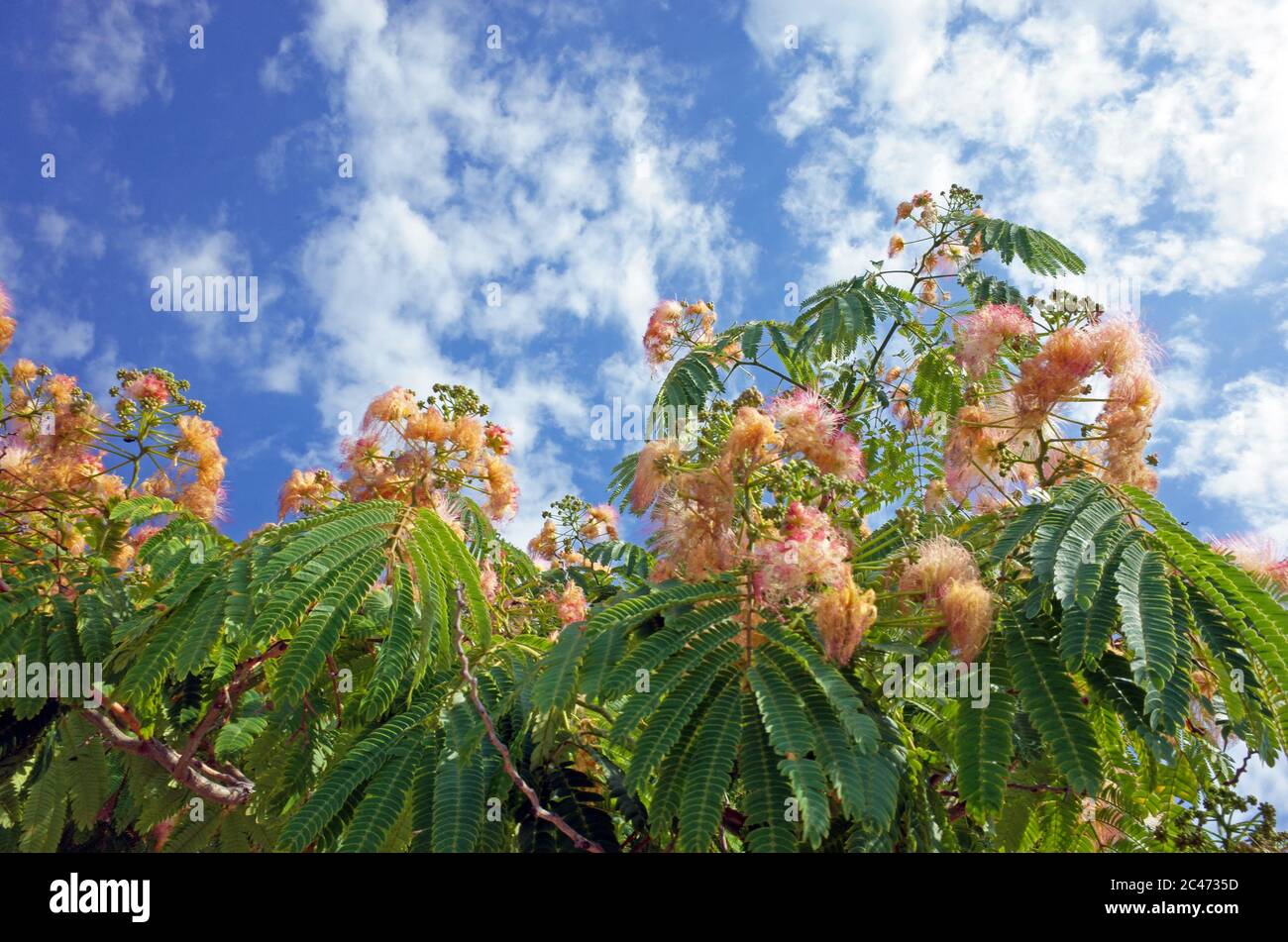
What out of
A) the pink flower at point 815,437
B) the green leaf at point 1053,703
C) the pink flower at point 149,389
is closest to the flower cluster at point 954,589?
the green leaf at point 1053,703

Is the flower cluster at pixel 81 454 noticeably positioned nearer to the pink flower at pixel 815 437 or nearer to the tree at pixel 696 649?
the tree at pixel 696 649

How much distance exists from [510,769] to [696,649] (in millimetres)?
748

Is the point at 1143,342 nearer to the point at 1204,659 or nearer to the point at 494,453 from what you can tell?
the point at 1204,659

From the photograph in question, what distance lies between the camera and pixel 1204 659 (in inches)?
153

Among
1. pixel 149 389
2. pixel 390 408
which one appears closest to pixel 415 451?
pixel 390 408

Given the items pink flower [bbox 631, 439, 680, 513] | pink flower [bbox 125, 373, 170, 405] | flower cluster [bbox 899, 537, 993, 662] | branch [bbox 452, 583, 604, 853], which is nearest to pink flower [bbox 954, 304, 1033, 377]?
flower cluster [bbox 899, 537, 993, 662]

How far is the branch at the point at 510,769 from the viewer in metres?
3.59

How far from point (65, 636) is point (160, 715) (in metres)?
0.87

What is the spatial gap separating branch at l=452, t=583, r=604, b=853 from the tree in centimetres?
3

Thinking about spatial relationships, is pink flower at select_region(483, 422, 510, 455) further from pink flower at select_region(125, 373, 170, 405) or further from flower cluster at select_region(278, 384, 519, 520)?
pink flower at select_region(125, 373, 170, 405)

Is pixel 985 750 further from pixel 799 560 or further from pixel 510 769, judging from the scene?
pixel 510 769

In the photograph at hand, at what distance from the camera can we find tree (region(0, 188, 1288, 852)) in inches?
139
